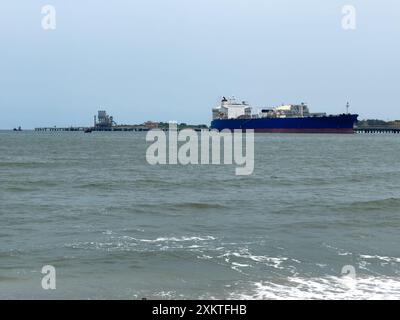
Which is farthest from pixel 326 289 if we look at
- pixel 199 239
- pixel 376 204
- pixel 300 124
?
pixel 300 124

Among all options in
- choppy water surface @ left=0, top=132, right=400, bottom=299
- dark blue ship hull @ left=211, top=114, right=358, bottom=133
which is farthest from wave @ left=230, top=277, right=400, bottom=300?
dark blue ship hull @ left=211, top=114, right=358, bottom=133

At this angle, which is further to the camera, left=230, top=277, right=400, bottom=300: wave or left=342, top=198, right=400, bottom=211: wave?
left=342, top=198, right=400, bottom=211: wave

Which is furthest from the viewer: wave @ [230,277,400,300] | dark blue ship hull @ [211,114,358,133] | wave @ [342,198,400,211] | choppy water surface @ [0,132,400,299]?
dark blue ship hull @ [211,114,358,133]

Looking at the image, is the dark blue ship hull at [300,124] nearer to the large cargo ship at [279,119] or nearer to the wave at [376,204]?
the large cargo ship at [279,119]

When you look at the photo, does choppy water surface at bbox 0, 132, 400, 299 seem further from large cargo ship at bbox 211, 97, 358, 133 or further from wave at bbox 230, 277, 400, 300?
large cargo ship at bbox 211, 97, 358, 133

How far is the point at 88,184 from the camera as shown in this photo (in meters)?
31.4

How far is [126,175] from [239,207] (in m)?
16.5

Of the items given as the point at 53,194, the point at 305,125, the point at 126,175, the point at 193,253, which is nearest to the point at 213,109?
the point at 305,125

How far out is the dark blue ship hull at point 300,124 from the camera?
151 m

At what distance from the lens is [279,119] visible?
155625mm

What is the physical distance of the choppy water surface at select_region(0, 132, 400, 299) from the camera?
11.1m

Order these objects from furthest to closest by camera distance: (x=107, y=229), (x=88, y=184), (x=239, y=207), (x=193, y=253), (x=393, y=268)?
(x=88, y=184)
(x=239, y=207)
(x=107, y=229)
(x=193, y=253)
(x=393, y=268)

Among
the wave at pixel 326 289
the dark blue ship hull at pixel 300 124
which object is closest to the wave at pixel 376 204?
the wave at pixel 326 289
